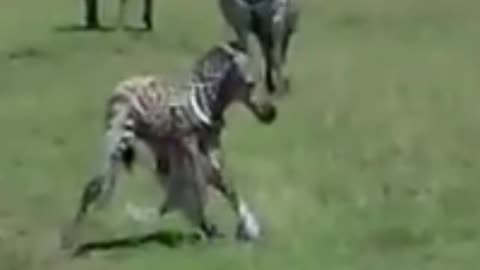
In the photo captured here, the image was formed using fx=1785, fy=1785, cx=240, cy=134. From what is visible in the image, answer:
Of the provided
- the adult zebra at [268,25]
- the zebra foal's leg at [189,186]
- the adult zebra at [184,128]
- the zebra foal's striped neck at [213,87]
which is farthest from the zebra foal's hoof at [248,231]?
the adult zebra at [268,25]

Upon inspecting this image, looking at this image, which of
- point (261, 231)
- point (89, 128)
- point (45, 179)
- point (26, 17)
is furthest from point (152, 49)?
point (261, 231)

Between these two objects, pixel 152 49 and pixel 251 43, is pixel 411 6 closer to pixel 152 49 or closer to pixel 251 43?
pixel 152 49

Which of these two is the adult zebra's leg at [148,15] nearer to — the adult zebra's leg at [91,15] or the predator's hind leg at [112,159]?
the adult zebra's leg at [91,15]

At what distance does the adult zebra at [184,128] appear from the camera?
9102 mm

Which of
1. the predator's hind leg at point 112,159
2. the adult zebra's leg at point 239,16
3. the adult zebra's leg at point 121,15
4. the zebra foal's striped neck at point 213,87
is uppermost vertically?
the zebra foal's striped neck at point 213,87

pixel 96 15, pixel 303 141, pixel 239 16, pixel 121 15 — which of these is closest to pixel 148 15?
pixel 121 15

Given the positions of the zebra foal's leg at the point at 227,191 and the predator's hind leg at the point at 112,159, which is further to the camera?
the zebra foal's leg at the point at 227,191

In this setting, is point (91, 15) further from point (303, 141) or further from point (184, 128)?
point (184, 128)

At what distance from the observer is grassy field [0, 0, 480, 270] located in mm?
9156

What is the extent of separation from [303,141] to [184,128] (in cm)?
357

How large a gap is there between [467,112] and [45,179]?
4.13 meters

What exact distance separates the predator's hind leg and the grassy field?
11.9 inches

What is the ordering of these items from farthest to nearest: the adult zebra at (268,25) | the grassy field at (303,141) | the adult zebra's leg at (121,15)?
the adult zebra's leg at (121,15), the adult zebra at (268,25), the grassy field at (303,141)

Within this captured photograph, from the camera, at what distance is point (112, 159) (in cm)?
903
